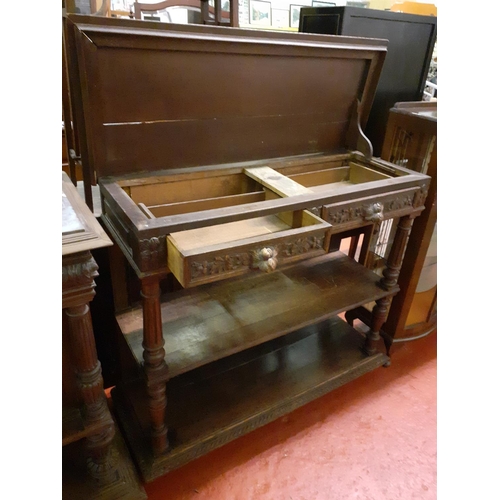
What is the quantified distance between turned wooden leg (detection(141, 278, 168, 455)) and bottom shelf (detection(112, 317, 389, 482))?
0.10 meters

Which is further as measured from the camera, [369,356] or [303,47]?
[369,356]

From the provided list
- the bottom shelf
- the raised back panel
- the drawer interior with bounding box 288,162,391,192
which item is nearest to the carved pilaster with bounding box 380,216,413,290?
the drawer interior with bounding box 288,162,391,192

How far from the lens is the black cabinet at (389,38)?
177 centimetres

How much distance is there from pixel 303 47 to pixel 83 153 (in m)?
0.84

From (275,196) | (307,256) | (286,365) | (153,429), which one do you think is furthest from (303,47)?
(153,429)

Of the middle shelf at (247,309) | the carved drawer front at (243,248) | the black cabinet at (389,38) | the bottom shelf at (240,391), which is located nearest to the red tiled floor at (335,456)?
the bottom shelf at (240,391)

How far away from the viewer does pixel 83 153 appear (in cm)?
125

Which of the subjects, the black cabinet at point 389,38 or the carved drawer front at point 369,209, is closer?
the carved drawer front at point 369,209

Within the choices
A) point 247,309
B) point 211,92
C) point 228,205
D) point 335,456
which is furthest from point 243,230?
point 335,456

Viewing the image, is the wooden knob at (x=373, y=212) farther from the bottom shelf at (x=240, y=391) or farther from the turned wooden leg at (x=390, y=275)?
the bottom shelf at (x=240, y=391)

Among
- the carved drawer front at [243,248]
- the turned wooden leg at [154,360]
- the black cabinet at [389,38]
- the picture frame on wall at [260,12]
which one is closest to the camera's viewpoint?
the carved drawer front at [243,248]

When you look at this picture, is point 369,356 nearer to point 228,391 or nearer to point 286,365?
point 286,365

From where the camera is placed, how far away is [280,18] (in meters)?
3.79

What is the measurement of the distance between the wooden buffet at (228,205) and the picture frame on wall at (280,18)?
2529 mm
